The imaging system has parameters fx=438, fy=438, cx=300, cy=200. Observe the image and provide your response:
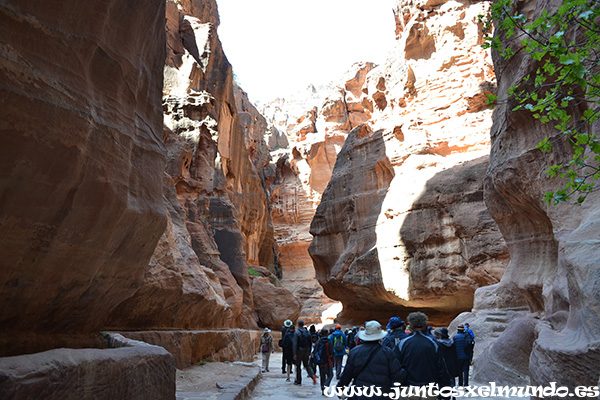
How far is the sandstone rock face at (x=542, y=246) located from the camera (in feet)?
16.5

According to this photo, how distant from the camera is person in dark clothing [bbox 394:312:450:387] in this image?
413 cm

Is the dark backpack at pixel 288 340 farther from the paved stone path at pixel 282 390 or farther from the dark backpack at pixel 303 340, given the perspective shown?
the paved stone path at pixel 282 390

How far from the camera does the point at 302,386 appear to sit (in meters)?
10.3

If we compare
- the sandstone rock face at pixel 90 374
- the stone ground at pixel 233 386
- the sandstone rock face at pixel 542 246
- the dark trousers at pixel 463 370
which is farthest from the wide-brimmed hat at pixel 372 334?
the dark trousers at pixel 463 370

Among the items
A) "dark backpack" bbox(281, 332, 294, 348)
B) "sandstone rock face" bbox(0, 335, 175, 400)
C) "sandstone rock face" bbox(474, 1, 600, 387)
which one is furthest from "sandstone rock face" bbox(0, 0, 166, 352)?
"dark backpack" bbox(281, 332, 294, 348)

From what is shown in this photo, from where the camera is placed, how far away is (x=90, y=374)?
3377 mm

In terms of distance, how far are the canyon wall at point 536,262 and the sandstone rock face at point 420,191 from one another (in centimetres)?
529

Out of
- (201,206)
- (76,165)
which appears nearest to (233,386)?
(76,165)

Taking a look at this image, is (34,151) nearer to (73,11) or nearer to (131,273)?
(73,11)

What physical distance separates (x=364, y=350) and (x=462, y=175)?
1823 cm

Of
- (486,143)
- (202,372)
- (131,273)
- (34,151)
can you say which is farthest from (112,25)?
(486,143)

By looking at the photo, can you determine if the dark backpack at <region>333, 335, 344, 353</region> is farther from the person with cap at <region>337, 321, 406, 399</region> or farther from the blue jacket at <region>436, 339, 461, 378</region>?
the person with cap at <region>337, 321, 406, 399</region>

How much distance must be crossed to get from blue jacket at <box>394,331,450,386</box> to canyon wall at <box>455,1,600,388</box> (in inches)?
64.5

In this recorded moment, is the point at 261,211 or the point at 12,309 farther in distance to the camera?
the point at 261,211
